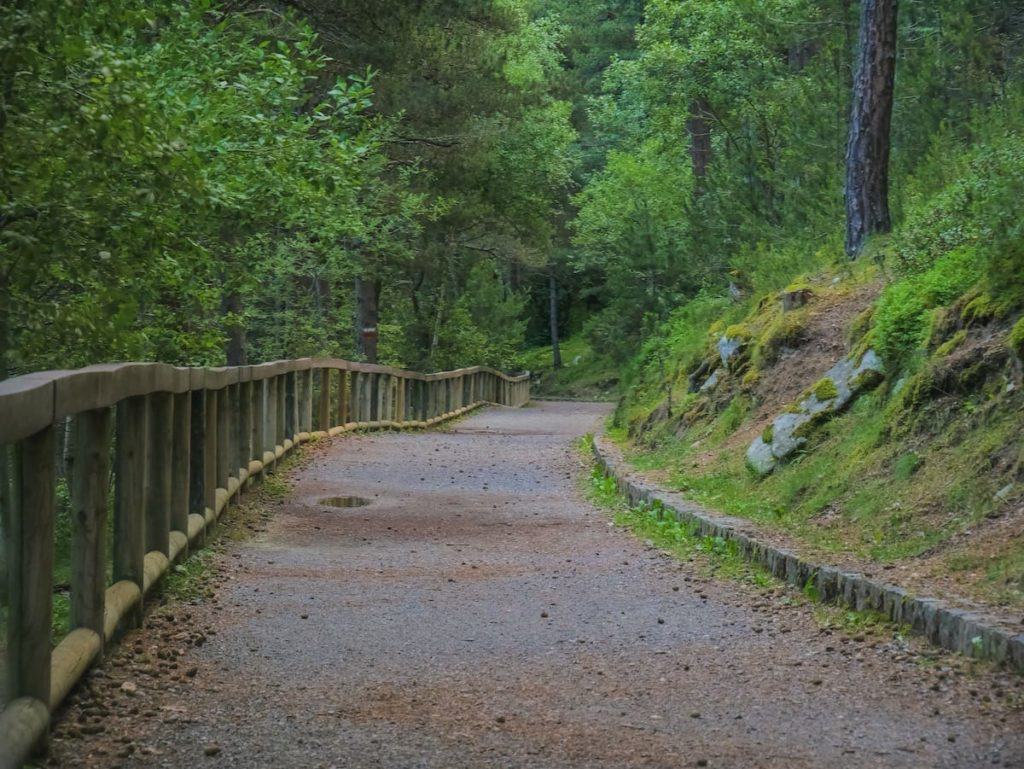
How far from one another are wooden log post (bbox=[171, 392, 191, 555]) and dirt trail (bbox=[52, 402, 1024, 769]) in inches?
17.3

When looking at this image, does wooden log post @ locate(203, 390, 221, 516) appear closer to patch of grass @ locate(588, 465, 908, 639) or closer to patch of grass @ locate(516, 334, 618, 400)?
patch of grass @ locate(588, 465, 908, 639)

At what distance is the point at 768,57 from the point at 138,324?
1686cm

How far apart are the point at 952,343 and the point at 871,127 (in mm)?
5259

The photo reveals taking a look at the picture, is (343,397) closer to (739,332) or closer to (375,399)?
(375,399)

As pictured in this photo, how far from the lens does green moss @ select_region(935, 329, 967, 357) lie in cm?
827

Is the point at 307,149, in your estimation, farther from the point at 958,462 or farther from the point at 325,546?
the point at 958,462

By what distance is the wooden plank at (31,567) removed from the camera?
Result: 372 centimetres

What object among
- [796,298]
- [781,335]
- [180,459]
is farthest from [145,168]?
[796,298]

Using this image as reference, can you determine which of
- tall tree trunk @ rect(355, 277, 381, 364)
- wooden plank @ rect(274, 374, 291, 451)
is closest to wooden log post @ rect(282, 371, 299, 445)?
wooden plank @ rect(274, 374, 291, 451)

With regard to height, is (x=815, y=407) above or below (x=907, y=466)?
above

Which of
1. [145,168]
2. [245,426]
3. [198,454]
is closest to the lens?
[145,168]

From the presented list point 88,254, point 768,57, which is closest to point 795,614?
point 88,254

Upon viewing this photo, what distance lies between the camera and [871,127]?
1295 cm

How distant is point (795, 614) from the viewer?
245 inches
